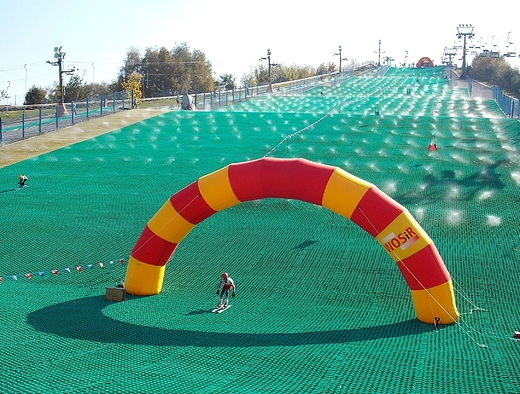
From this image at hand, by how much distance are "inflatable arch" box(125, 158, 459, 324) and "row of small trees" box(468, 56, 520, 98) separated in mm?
63748

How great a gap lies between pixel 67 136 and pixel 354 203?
23.7 meters

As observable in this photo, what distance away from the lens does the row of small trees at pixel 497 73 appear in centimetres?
7450

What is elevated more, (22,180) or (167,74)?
(167,74)

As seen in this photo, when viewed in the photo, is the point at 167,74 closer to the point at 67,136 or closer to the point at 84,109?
the point at 84,109

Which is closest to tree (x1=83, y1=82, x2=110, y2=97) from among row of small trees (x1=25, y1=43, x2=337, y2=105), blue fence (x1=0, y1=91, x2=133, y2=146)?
row of small trees (x1=25, y1=43, x2=337, y2=105)

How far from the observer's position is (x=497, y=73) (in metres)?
84.6

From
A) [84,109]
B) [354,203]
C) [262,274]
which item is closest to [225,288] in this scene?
[262,274]

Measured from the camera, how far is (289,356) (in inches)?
386

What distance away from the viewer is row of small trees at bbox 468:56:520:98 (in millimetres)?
74500

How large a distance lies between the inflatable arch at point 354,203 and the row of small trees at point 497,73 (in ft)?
209

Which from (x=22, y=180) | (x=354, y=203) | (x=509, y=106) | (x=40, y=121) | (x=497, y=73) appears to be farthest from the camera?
(x=497, y=73)

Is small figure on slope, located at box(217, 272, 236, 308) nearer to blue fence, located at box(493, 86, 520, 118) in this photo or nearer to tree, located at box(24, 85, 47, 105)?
blue fence, located at box(493, 86, 520, 118)

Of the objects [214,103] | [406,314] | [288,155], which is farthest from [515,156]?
[214,103]

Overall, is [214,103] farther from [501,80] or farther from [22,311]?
[501,80]
